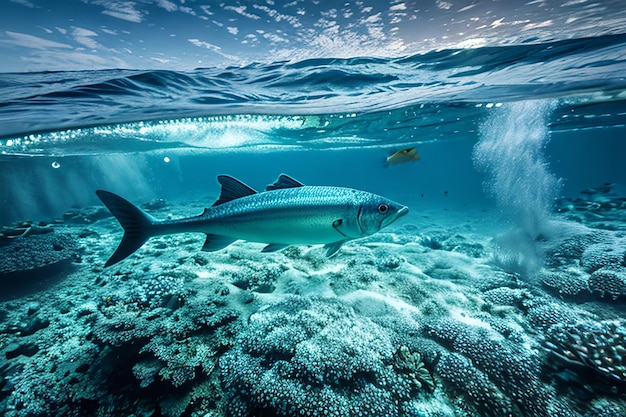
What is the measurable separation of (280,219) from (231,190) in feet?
3.81

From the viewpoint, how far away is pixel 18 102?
27.8 ft

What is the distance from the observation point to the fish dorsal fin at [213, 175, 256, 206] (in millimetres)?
4082

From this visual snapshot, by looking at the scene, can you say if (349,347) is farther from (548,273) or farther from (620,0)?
(620,0)

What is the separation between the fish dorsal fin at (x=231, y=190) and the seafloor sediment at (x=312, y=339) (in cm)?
243

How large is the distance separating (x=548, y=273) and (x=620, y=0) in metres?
7.30

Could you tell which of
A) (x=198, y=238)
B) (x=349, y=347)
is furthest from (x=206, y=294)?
(x=198, y=238)

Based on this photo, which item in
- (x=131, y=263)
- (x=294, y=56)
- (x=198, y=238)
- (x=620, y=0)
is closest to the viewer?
(x=620, y=0)

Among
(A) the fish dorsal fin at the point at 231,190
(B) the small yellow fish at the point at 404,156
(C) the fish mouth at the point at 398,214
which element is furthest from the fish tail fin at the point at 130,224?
(B) the small yellow fish at the point at 404,156

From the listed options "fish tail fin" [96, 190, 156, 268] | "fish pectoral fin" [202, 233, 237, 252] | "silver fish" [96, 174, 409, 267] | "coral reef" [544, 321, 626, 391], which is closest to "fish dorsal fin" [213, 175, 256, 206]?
"silver fish" [96, 174, 409, 267]

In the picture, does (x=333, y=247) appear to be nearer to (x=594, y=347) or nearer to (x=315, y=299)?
(x=315, y=299)

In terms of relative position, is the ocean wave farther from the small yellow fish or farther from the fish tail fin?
the fish tail fin

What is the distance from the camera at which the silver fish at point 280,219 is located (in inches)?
139

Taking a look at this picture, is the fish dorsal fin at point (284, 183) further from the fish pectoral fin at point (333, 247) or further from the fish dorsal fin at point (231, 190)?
the fish pectoral fin at point (333, 247)

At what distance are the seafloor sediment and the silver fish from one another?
69.8 inches
